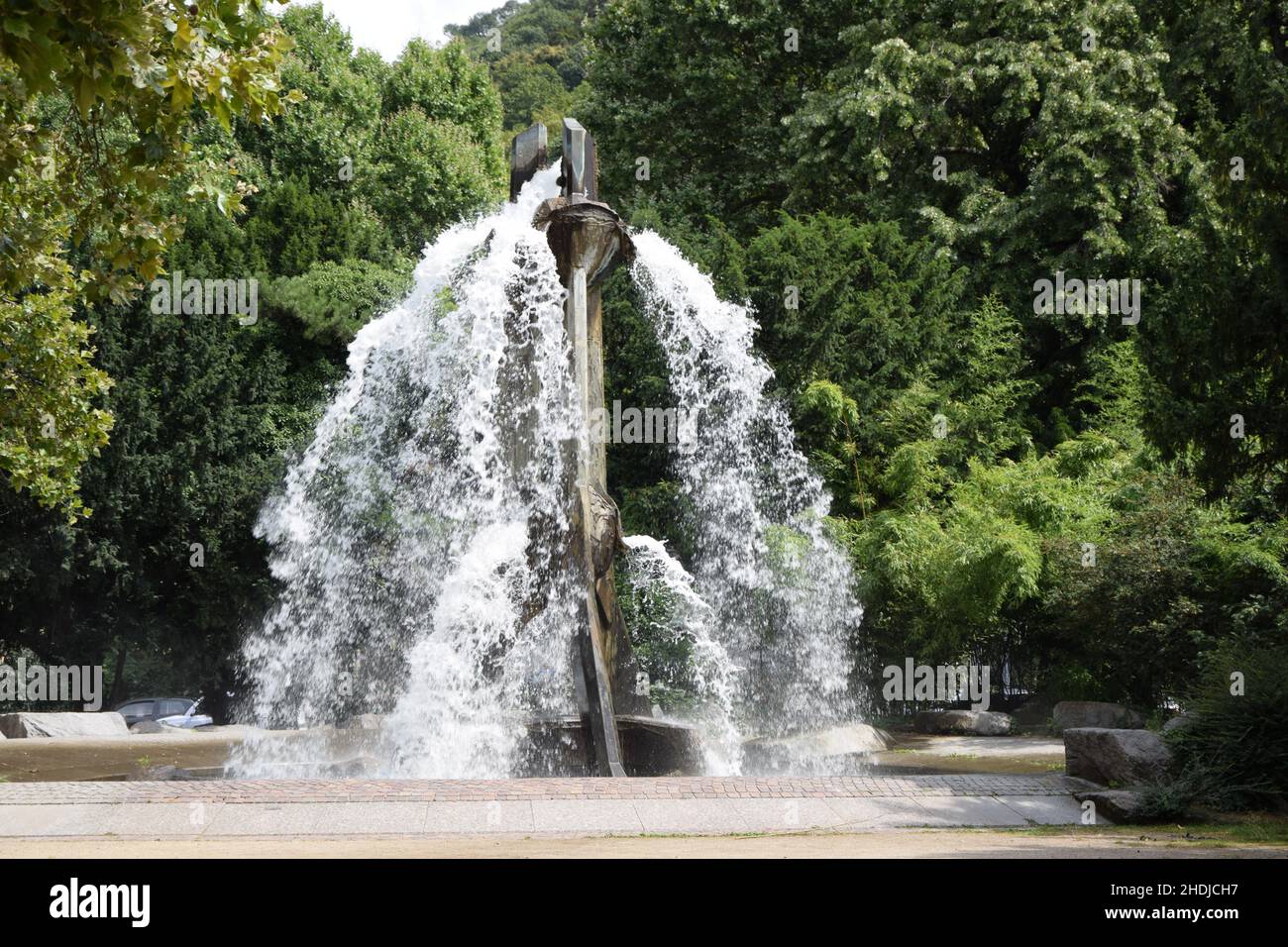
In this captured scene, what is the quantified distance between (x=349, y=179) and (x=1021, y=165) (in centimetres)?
1760

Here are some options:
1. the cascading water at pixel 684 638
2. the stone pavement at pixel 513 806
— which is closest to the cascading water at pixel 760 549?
the cascading water at pixel 684 638

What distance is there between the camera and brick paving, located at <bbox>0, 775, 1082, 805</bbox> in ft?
31.6

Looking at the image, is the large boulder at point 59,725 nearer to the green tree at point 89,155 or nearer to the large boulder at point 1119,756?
the green tree at point 89,155

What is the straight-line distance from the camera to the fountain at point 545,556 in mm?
13258

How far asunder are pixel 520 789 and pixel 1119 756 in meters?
4.71

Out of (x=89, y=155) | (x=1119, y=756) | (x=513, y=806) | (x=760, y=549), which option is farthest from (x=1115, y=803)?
(x=760, y=549)

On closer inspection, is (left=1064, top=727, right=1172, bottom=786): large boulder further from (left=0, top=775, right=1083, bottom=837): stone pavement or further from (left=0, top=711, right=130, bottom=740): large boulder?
(left=0, top=711, right=130, bottom=740): large boulder

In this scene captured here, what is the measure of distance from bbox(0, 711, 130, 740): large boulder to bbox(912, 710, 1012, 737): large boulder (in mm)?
12070

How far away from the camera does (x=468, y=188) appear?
122 ft

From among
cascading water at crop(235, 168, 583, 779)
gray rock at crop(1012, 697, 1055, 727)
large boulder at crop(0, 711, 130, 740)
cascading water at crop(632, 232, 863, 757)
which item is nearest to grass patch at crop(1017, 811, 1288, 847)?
cascading water at crop(235, 168, 583, 779)

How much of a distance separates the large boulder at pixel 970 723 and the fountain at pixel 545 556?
1.55 metres

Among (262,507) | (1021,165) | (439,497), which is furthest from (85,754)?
(1021,165)

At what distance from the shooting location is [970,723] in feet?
64.7

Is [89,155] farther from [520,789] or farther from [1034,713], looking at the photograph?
[1034,713]
